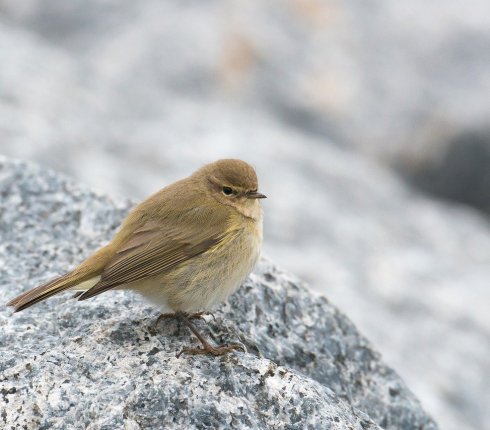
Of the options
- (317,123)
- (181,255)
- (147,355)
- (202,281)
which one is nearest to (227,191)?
(181,255)

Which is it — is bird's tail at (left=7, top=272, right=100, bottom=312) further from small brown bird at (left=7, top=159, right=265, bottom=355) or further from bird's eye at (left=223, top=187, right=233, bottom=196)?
bird's eye at (left=223, top=187, right=233, bottom=196)

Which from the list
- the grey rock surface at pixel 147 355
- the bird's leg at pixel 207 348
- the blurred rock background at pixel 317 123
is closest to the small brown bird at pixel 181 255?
the bird's leg at pixel 207 348

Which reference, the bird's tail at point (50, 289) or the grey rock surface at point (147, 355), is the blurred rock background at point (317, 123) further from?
the bird's tail at point (50, 289)

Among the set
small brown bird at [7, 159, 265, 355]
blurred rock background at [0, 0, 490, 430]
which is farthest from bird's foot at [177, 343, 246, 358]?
blurred rock background at [0, 0, 490, 430]

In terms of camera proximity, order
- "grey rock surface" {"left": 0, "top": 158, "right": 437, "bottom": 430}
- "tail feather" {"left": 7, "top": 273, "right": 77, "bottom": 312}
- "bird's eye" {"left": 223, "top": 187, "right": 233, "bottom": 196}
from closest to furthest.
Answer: "grey rock surface" {"left": 0, "top": 158, "right": 437, "bottom": 430} < "tail feather" {"left": 7, "top": 273, "right": 77, "bottom": 312} < "bird's eye" {"left": 223, "top": 187, "right": 233, "bottom": 196}

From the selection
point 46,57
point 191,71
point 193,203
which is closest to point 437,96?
point 191,71

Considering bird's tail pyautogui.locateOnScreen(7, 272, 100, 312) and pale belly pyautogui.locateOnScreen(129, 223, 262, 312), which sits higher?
pale belly pyautogui.locateOnScreen(129, 223, 262, 312)
